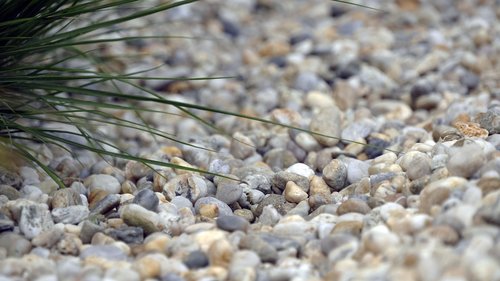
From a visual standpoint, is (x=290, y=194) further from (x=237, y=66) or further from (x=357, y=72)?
(x=237, y=66)

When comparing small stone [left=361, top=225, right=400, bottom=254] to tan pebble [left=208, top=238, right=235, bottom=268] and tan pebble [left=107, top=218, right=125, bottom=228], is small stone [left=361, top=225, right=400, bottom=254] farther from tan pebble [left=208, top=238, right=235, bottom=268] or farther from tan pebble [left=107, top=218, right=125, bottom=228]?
tan pebble [left=107, top=218, right=125, bottom=228]

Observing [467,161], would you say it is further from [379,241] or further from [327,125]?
[327,125]

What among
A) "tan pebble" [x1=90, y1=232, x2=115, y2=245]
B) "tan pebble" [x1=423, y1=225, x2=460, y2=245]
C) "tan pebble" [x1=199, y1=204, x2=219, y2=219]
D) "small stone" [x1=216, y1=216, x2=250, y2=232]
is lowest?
"tan pebble" [x1=90, y1=232, x2=115, y2=245]

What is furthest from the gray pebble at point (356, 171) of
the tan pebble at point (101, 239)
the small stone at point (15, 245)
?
the small stone at point (15, 245)

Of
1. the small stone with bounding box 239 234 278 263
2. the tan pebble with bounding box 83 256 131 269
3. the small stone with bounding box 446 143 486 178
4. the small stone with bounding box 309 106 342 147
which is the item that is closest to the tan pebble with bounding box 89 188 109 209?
the tan pebble with bounding box 83 256 131 269

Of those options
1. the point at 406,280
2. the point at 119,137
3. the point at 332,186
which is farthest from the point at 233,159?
the point at 406,280

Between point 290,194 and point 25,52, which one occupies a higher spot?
point 25,52

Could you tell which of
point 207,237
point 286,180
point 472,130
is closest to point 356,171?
point 286,180

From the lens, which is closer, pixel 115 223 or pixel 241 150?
pixel 115 223
